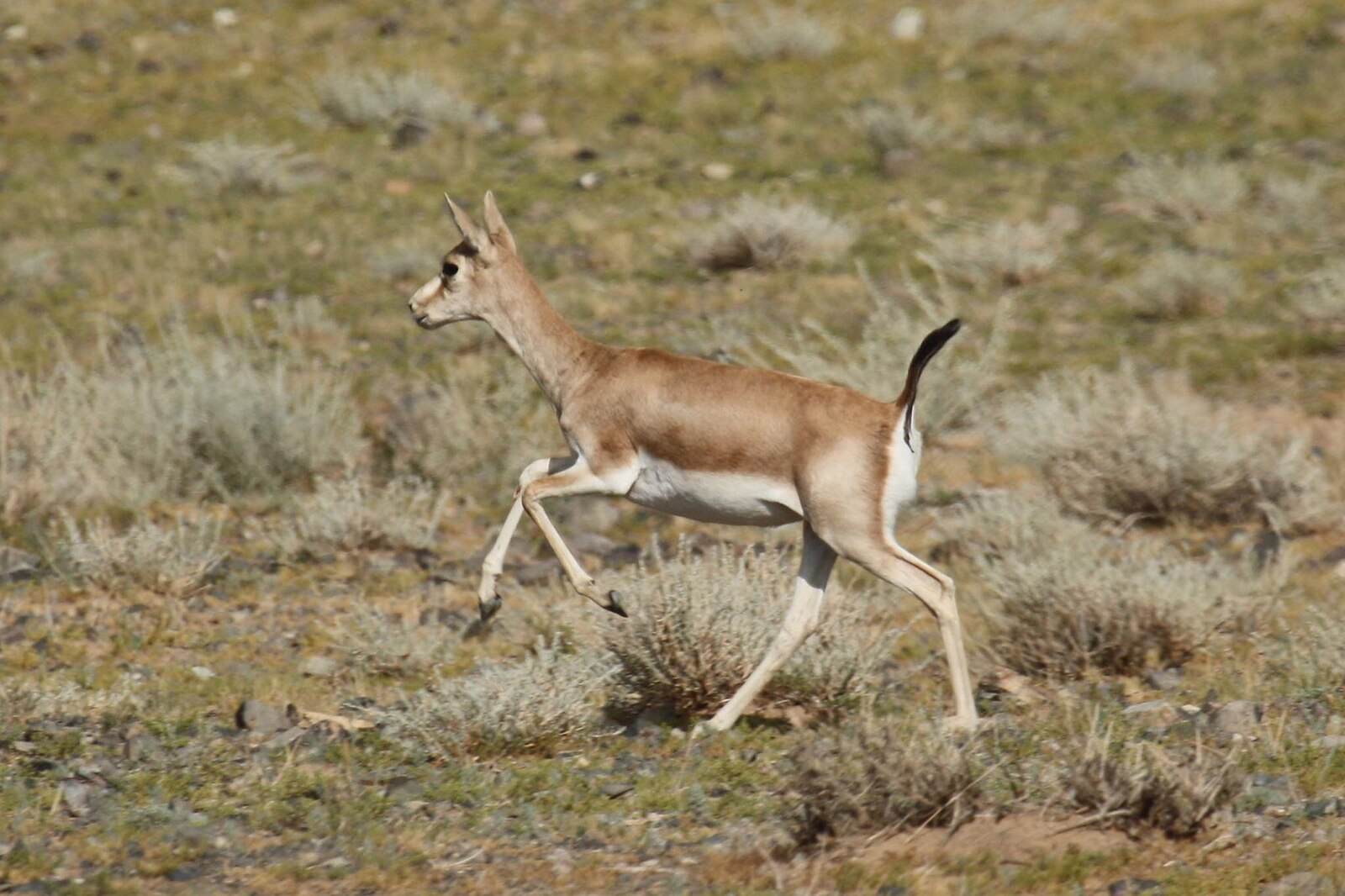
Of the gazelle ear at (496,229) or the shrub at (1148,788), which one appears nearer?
the shrub at (1148,788)

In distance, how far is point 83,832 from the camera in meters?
6.21

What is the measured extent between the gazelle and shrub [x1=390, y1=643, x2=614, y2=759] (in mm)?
367

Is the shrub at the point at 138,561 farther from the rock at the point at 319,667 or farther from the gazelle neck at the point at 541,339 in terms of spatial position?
the gazelle neck at the point at 541,339

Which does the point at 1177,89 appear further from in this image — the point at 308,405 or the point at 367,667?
the point at 367,667

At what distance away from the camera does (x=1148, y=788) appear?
19.6ft

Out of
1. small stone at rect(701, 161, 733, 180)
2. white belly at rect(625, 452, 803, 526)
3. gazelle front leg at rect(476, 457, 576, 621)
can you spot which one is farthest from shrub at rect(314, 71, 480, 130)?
white belly at rect(625, 452, 803, 526)

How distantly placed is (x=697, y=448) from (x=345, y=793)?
1.94 m

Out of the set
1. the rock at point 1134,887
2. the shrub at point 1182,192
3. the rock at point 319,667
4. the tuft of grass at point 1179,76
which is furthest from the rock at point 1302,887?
the tuft of grass at point 1179,76

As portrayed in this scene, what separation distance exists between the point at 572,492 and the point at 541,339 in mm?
902

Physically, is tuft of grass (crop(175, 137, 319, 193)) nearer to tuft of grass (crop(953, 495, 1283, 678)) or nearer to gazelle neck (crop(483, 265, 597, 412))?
gazelle neck (crop(483, 265, 597, 412))

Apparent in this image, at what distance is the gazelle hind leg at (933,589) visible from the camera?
6852mm

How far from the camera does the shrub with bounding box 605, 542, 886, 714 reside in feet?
25.2

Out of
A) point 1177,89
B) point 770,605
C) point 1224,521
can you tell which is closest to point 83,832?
point 770,605

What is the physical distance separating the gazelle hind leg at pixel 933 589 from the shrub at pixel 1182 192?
11.0m
